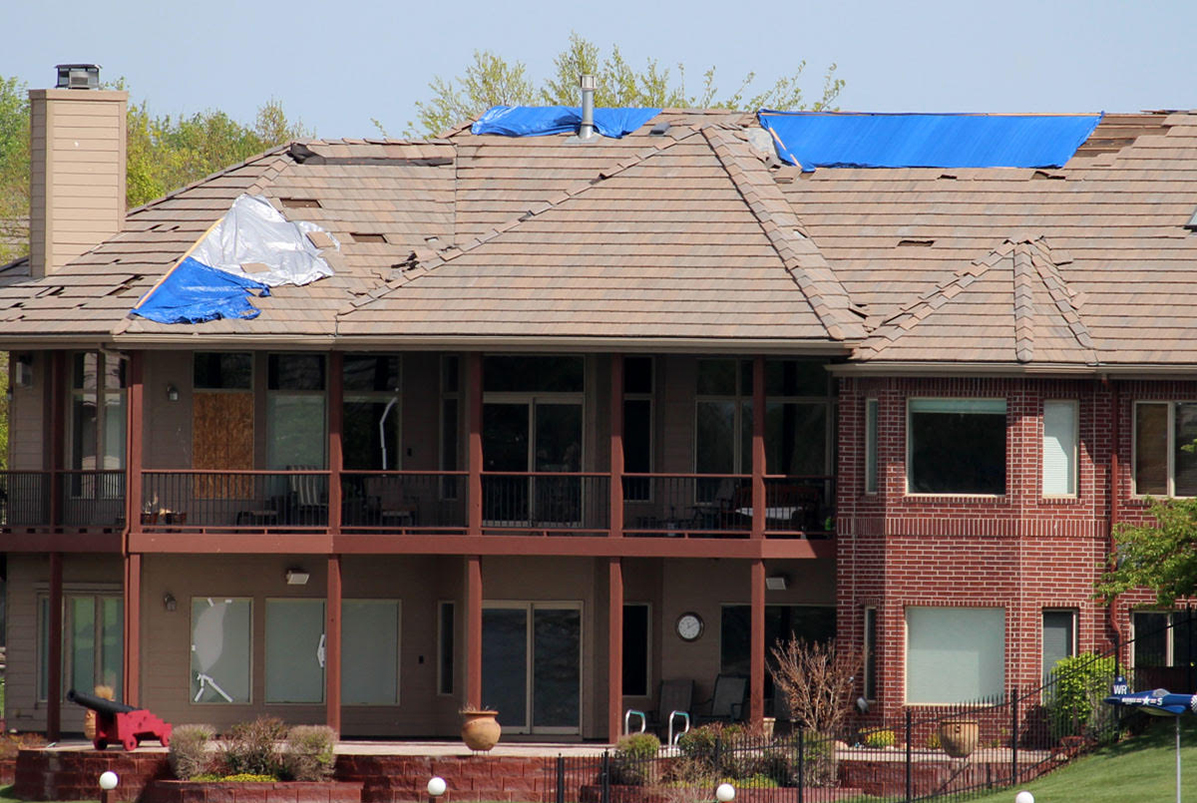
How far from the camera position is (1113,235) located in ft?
92.5

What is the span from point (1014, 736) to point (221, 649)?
37.0 ft

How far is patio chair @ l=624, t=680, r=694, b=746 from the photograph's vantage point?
89.4ft

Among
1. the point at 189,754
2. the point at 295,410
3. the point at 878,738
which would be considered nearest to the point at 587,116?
the point at 295,410

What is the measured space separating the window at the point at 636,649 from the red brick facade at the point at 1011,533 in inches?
127

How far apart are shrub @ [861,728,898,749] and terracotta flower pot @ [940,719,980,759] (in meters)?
0.69

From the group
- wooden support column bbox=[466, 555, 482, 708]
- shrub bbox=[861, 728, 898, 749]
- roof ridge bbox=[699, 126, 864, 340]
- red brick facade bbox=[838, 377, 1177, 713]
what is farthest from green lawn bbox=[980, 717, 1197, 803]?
wooden support column bbox=[466, 555, 482, 708]

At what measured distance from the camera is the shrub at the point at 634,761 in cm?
2389

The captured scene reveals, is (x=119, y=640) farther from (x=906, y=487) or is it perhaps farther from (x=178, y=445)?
(x=906, y=487)

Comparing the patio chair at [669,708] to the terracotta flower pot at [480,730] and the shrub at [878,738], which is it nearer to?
the terracotta flower pot at [480,730]

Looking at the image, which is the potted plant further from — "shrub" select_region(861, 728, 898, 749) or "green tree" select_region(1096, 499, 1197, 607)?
"green tree" select_region(1096, 499, 1197, 607)

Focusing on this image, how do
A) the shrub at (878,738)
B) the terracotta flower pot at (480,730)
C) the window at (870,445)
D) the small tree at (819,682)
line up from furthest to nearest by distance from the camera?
the window at (870,445) → the small tree at (819,682) → the shrub at (878,738) → the terracotta flower pot at (480,730)

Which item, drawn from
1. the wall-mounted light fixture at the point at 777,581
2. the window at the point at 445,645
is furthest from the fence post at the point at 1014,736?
the window at the point at 445,645

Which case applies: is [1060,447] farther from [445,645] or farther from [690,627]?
[445,645]

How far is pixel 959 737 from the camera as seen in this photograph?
24906mm
